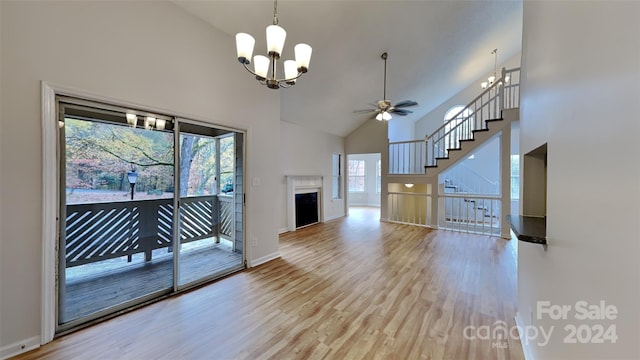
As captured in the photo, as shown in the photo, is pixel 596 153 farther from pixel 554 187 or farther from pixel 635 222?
pixel 554 187

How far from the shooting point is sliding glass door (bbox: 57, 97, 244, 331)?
2.20 m

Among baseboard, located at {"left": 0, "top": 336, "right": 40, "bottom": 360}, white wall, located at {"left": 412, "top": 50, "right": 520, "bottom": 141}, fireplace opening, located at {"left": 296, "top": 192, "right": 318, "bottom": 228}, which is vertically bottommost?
baseboard, located at {"left": 0, "top": 336, "right": 40, "bottom": 360}

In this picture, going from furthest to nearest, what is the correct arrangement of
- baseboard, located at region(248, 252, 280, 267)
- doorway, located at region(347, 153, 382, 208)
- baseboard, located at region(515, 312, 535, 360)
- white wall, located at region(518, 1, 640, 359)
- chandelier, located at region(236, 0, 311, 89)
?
doorway, located at region(347, 153, 382, 208) < baseboard, located at region(248, 252, 280, 267) < chandelier, located at region(236, 0, 311, 89) < baseboard, located at region(515, 312, 535, 360) < white wall, located at region(518, 1, 640, 359)

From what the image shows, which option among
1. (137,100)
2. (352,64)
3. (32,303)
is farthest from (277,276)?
(352,64)

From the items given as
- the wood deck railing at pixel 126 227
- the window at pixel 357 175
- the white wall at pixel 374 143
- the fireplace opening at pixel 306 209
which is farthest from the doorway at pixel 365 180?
the wood deck railing at pixel 126 227

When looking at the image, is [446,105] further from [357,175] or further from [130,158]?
[130,158]

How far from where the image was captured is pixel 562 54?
1169mm

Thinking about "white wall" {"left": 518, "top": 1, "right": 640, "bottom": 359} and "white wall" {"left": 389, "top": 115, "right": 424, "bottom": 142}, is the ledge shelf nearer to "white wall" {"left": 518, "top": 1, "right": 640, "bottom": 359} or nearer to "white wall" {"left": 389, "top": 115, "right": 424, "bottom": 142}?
"white wall" {"left": 518, "top": 1, "right": 640, "bottom": 359}

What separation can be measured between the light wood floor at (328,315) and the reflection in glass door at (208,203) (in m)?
0.47

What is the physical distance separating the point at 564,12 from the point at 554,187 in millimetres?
882

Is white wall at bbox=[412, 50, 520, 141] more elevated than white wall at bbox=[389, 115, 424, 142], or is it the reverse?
white wall at bbox=[412, 50, 520, 141]

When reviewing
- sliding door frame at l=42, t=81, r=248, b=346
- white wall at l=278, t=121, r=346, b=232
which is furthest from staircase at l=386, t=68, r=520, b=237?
sliding door frame at l=42, t=81, r=248, b=346

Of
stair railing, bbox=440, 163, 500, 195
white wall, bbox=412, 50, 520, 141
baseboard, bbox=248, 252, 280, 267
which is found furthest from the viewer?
white wall, bbox=412, 50, 520, 141

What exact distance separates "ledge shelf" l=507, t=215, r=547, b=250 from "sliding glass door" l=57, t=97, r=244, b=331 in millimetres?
3190
